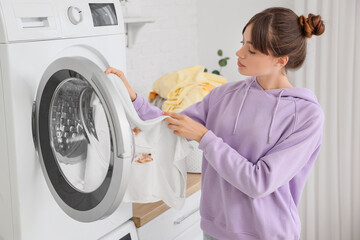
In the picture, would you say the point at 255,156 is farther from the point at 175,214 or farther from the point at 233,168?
the point at 175,214

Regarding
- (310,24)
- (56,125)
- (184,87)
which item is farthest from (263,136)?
(184,87)

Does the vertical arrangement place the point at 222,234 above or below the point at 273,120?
below

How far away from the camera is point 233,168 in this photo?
1.45 meters

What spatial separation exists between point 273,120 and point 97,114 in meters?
0.55

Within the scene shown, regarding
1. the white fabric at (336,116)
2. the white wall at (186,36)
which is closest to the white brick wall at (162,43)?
the white wall at (186,36)

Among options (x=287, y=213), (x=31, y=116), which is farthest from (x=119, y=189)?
(x=287, y=213)

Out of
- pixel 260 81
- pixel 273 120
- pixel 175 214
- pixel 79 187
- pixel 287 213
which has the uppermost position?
pixel 260 81

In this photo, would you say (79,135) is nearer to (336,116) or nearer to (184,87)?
(184,87)

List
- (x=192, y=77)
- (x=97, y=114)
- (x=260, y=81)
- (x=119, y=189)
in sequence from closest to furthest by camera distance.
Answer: (x=119, y=189)
(x=97, y=114)
(x=260, y=81)
(x=192, y=77)

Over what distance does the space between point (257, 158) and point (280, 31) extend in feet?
1.35

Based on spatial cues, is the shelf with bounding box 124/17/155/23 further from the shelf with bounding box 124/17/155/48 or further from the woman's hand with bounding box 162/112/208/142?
the woman's hand with bounding box 162/112/208/142

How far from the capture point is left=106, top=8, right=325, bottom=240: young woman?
1450 millimetres

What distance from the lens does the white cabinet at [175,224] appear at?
5.98 ft

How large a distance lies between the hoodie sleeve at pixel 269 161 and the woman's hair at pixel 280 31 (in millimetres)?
228
